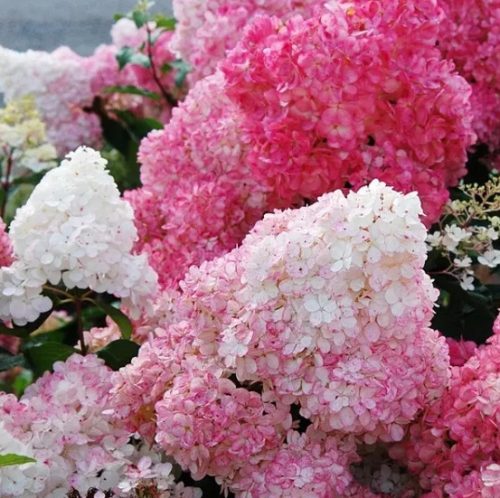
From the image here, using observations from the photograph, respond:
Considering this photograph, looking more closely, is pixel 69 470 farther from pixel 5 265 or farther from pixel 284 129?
pixel 284 129

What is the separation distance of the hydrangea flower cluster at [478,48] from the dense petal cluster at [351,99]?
0.47 feet

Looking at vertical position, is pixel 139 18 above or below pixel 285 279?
below

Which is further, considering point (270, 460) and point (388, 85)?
point (388, 85)

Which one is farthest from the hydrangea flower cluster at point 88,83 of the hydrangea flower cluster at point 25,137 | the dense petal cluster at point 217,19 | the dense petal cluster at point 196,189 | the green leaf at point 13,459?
the green leaf at point 13,459

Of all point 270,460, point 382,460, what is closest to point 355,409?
point 270,460

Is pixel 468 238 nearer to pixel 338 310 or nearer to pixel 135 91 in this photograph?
pixel 338 310

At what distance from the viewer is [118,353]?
1194 mm

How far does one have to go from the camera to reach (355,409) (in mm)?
958

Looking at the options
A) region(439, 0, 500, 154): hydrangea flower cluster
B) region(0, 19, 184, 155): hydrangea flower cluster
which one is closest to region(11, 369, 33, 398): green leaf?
region(0, 19, 184, 155): hydrangea flower cluster

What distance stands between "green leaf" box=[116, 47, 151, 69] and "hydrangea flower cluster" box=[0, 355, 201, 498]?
73cm

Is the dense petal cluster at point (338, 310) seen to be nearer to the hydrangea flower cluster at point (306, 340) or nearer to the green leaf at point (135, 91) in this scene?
the hydrangea flower cluster at point (306, 340)

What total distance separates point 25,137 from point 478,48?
58 cm

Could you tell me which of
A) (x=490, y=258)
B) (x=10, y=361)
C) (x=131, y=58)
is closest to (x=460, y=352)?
(x=490, y=258)

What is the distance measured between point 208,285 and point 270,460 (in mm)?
153
